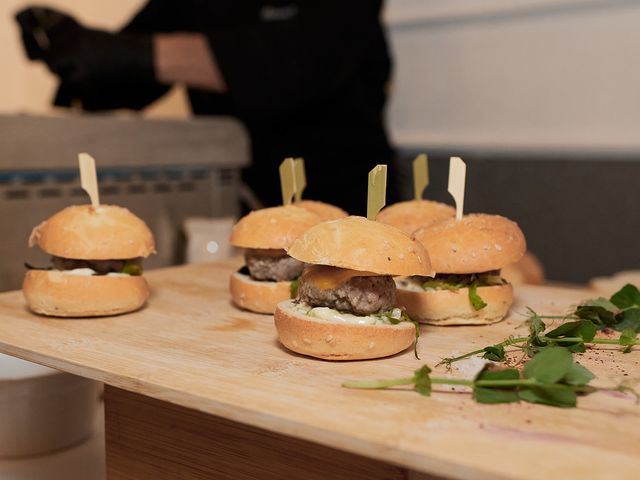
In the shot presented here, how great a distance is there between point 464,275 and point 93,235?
0.96 metres

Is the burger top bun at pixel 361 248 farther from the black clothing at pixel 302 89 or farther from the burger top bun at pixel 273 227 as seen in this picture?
the black clothing at pixel 302 89

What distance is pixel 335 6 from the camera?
3.72 m

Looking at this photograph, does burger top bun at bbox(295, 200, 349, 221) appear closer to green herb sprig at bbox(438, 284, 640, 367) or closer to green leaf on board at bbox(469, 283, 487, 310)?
green leaf on board at bbox(469, 283, 487, 310)

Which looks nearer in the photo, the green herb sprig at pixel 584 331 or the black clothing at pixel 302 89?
the green herb sprig at pixel 584 331

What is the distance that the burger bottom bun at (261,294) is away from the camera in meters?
2.05

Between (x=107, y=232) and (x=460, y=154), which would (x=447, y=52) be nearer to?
(x=460, y=154)

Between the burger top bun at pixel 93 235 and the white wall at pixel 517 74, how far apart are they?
2667mm

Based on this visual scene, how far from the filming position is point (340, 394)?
1366 mm

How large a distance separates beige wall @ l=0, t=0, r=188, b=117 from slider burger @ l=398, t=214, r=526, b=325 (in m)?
3.91

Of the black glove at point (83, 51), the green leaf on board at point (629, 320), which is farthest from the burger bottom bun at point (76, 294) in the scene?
the black glove at point (83, 51)

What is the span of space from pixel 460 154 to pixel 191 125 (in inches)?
63.6

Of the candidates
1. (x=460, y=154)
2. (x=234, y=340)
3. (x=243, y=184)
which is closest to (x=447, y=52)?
(x=460, y=154)

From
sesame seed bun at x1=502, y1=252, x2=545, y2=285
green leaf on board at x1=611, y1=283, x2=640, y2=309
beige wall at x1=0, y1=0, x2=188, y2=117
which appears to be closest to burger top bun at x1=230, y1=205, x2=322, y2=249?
green leaf on board at x1=611, y1=283, x2=640, y2=309

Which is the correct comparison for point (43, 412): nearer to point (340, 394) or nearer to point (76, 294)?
point (76, 294)
